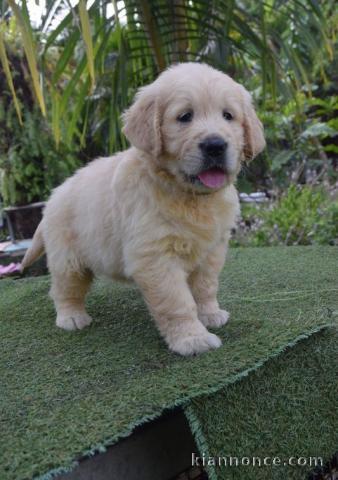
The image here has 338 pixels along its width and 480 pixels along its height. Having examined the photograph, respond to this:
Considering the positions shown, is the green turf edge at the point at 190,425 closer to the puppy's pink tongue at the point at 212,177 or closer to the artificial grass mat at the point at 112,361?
the artificial grass mat at the point at 112,361

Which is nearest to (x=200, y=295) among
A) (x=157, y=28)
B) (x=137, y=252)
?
(x=137, y=252)

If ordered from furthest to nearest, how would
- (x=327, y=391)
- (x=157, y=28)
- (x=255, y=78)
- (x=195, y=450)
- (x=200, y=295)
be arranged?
(x=255, y=78), (x=157, y=28), (x=200, y=295), (x=327, y=391), (x=195, y=450)

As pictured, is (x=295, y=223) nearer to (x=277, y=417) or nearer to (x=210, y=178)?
(x=210, y=178)

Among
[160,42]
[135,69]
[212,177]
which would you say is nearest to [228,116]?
[212,177]

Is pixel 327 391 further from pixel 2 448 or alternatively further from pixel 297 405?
pixel 2 448

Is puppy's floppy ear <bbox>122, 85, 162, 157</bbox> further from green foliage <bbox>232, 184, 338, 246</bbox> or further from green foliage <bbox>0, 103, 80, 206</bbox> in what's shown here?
green foliage <bbox>0, 103, 80, 206</bbox>

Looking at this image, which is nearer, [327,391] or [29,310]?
[327,391]

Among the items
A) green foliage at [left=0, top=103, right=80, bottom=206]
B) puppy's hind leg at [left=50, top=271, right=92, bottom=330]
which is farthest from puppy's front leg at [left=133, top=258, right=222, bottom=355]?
green foliage at [left=0, top=103, right=80, bottom=206]
